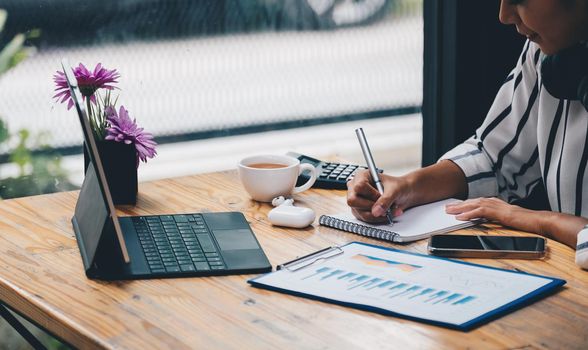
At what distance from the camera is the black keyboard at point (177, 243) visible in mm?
→ 1284

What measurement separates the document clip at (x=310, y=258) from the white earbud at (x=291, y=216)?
0.14 meters

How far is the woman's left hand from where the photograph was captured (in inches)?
57.6

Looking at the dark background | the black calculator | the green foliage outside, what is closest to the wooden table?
the black calculator

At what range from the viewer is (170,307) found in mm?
1141

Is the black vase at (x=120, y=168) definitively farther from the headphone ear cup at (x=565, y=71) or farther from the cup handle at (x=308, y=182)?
the headphone ear cup at (x=565, y=71)

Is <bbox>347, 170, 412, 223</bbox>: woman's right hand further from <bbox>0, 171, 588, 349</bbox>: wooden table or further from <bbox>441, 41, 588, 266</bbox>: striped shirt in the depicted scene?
<bbox>441, 41, 588, 266</bbox>: striped shirt

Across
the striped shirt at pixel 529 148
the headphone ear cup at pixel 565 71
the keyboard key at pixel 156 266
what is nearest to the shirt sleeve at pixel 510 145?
the striped shirt at pixel 529 148

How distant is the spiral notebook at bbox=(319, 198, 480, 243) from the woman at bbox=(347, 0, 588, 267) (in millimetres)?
19

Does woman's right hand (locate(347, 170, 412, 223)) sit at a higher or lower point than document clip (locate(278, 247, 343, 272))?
higher

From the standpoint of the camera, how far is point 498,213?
1499 millimetres

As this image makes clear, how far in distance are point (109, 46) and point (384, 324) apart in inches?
51.9

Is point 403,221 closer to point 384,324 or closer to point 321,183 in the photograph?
point 321,183

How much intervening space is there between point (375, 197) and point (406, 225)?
89 mm

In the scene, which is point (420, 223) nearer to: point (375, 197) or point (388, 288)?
point (375, 197)
